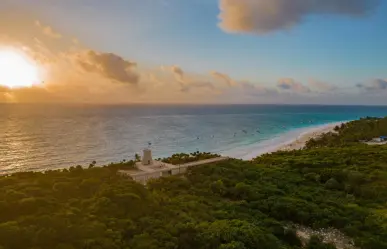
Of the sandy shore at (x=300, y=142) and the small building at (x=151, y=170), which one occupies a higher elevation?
the small building at (x=151, y=170)

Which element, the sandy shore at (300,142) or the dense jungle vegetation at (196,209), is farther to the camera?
the sandy shore at (300,142)

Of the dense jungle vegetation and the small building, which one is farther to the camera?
the small building

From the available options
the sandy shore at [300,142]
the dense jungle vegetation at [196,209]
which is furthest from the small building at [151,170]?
the sandy shore at [300,142]

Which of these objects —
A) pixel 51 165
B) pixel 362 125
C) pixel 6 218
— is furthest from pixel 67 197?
pixel 362 125

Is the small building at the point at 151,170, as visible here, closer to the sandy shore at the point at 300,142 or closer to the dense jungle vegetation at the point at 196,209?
the dense jungle vegetation at the point at 196,209

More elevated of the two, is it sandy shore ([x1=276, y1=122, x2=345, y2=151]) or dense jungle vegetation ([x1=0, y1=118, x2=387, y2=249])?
dense jungle vegetation ([x1=0, y1=118, x2=387, y2=249])

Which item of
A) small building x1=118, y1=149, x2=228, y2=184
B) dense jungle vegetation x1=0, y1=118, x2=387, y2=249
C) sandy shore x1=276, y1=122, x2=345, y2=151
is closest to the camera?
dense jungle vegetation x1=0, y1=118, x2=387, y2=249

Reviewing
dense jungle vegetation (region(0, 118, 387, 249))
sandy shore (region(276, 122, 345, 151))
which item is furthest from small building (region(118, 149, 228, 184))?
sandy shore (region(276, 122, 345, 151))

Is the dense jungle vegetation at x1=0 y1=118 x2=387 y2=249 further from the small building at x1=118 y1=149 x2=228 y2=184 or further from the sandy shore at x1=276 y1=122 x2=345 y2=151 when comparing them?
the sandy shore at x1=276 y1=122 x2=345 y2=151

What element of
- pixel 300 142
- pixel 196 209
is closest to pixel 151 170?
pixel 196 209
